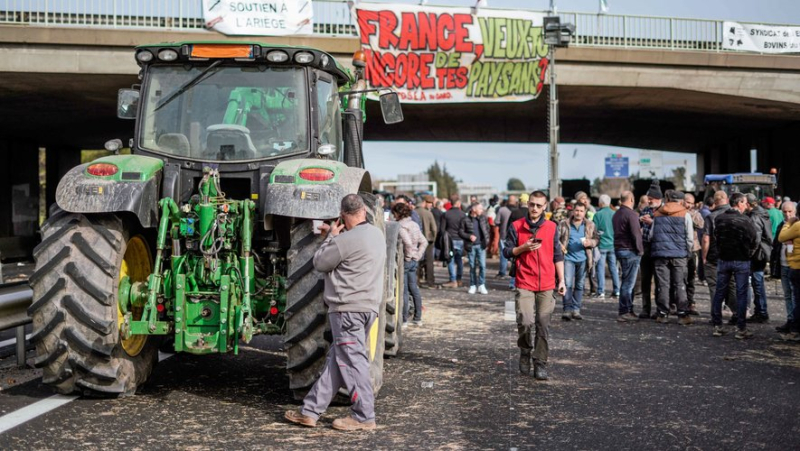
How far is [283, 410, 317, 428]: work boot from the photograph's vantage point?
6434 mm

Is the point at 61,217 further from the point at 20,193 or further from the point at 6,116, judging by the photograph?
the point at 20,193

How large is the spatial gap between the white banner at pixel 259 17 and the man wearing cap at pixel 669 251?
1241 centimetres

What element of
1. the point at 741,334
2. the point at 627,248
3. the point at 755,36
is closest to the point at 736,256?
the point at 741,334

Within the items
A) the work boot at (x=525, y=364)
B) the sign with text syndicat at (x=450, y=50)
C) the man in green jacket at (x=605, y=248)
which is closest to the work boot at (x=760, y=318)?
the man in green jacket at (x=605, y=248)

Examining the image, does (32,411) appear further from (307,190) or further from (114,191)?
(307,190)

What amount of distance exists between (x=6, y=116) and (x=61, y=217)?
24.5m

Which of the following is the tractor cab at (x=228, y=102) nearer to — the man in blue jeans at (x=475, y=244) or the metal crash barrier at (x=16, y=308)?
the metal crash barrier at (x=16, y=308)

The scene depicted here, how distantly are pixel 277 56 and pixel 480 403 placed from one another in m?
3.46

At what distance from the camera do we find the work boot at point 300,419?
6.43 m

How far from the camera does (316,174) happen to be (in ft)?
23.5

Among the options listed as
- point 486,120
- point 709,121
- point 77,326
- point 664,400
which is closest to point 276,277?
point 77,326

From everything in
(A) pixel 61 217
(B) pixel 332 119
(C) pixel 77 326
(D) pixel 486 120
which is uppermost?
(D) pixel 486 120

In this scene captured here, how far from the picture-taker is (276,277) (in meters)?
7.44

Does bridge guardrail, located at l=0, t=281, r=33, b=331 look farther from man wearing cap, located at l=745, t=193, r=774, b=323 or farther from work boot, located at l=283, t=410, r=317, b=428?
man wearing cap, located at l=745, t=193, r=774, b=323
